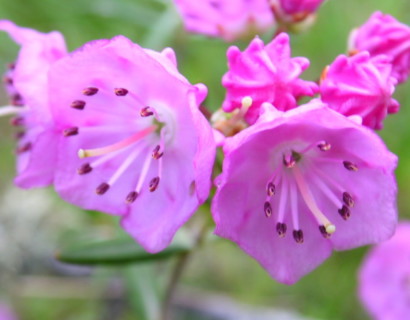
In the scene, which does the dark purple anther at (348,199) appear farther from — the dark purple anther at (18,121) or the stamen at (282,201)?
the dark purple anther at (18,121)

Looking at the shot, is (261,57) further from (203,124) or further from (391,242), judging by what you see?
(391,242)

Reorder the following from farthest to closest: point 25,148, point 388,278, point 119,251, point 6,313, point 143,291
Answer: point 6,313 < point 388,278 < point 143,291 < point 119,251 < point 25,148

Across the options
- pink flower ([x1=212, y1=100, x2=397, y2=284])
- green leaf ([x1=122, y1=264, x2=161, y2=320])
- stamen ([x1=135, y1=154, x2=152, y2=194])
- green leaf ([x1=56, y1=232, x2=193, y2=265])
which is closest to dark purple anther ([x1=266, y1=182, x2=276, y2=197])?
pink flower ([x1=212, y1=100, x2=397, y2=284])

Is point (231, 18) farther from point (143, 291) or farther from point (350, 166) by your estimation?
point (143, 291)

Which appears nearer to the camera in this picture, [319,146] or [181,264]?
[319,146]

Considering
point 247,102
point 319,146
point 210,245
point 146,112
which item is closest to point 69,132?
point 146,112

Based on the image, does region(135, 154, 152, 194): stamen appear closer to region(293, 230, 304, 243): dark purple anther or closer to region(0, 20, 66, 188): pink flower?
region(0, 20, 66, 188): pink flower
